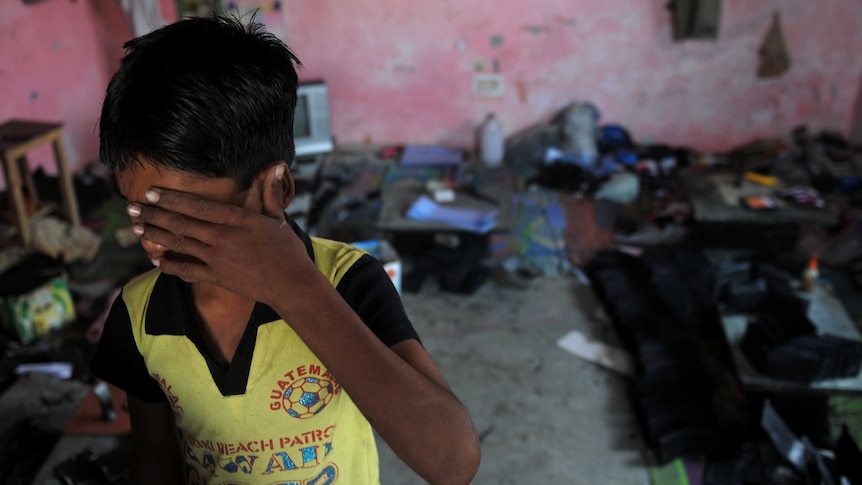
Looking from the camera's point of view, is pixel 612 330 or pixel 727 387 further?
pixel 612 330

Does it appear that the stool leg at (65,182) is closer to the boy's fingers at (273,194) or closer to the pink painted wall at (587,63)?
the pink painted wall at (587,63)

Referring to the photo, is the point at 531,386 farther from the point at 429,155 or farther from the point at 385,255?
the point at 429,155

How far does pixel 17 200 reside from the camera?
3.70m

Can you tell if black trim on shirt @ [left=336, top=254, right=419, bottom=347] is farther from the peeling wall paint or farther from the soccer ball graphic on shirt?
the peeling wall paint

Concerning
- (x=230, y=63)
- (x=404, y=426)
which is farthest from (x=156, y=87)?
(x=404, y=426)

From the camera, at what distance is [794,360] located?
2.48m

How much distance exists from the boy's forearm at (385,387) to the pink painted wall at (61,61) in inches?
147

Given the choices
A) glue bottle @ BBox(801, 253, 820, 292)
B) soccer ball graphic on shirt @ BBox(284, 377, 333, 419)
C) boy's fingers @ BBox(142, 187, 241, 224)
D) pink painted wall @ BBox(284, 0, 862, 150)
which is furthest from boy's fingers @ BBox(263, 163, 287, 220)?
pink painted wall @ BBox(284, 0, 862, 150)

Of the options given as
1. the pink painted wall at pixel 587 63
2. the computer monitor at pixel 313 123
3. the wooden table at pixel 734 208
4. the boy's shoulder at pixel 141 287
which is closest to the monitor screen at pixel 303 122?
the computer monitor at pixel 313 123

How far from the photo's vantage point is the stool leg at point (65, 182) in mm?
4012

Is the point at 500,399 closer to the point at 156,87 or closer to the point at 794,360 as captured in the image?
the point at 794,360

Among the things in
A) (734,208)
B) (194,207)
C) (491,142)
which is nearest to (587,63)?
(491,142)

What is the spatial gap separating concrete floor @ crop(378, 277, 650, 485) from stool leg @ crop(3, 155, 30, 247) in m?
2.07

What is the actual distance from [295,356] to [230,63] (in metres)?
0.40
